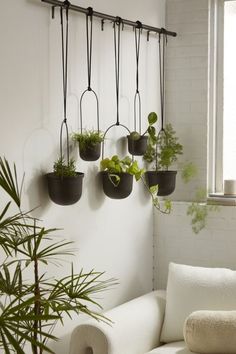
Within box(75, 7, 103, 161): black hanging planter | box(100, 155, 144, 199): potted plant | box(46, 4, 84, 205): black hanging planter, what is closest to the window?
box(100, 155, 144, 199): potted plant

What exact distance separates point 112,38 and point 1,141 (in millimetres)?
1096

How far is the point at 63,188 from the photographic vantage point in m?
3.35

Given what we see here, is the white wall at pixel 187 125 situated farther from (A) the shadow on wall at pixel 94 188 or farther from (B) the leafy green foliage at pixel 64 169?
(B) the leafy green foliage at pixel 64 169

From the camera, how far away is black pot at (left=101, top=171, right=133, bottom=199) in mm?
3789

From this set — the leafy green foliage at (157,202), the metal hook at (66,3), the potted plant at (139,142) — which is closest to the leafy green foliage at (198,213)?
the leafy green foliage at (157,202)

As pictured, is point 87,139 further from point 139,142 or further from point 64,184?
point 139,142

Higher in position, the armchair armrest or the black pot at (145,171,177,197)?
the black pot at (145,171,177,197)

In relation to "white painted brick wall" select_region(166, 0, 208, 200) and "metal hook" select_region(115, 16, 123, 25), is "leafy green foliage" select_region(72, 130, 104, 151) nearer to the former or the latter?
"metal hook" select_region(115, 16, 123, 25)

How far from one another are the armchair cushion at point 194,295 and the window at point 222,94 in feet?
2.32

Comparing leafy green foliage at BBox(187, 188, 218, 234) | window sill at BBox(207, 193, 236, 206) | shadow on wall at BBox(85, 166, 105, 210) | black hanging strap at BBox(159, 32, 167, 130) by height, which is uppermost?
black hanging strap at BBox(159, 32, 167, 130)

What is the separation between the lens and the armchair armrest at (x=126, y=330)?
350 centimetres

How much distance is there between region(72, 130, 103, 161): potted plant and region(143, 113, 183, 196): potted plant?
1.87ft

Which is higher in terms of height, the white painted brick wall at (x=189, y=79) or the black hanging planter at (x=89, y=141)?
the white painted brick wall at (x=189, y=79)

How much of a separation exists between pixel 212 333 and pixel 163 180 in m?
1.04
